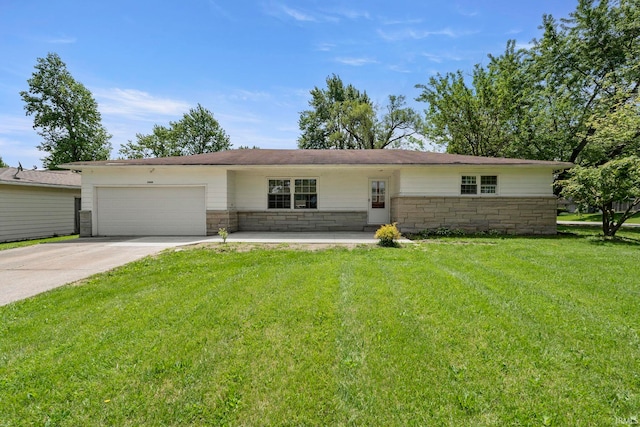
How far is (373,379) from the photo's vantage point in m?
2.28

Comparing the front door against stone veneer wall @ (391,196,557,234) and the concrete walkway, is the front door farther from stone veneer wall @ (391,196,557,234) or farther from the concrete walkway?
the concrete walkway

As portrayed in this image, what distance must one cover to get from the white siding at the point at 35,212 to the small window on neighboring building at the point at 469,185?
1835cm

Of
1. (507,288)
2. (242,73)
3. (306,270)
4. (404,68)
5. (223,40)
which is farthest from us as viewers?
(404,68)

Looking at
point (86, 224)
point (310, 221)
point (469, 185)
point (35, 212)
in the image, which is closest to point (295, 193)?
point (310, 221)

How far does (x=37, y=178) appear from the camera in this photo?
13.6 m

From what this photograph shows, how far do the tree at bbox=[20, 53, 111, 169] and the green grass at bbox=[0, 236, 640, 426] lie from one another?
26.9 meters

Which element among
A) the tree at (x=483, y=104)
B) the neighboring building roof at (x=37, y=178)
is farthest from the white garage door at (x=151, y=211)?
the tree at (x=483, y=104)

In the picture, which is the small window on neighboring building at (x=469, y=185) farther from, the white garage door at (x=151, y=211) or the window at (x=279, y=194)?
the white garage door at (x=151, y=211)

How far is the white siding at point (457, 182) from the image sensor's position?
37.2 ft

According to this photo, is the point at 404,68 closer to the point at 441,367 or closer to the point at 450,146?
the point at 450,146

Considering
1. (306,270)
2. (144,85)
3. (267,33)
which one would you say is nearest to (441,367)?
(306,270)

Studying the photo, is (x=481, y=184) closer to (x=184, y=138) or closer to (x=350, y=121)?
(x=350, y=121)

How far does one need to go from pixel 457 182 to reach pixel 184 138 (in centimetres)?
3245

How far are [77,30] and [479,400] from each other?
13471 mm
